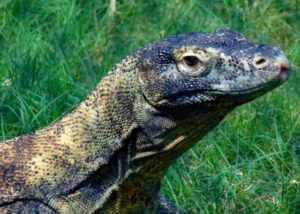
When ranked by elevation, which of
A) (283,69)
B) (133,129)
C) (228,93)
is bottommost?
(133,129)

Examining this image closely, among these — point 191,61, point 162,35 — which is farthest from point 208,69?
point 162,35

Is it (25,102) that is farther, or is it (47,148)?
(25,102)

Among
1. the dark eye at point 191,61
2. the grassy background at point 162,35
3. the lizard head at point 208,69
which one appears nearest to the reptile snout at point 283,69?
the lizard head at point 208,69

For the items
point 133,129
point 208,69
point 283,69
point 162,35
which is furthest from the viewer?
point 162,35

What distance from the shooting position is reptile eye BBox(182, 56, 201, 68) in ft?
10.9

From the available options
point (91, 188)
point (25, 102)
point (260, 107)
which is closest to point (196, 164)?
point (260, 107)

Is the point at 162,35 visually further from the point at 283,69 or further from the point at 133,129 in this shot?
the point at 283,69

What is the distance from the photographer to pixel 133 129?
3.44 m

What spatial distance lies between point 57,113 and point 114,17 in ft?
4.40

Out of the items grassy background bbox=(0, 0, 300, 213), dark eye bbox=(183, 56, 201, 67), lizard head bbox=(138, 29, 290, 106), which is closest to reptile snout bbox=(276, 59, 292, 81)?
lizard head bbox=(138, 29, 290, 106)

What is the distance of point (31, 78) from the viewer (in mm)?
5031

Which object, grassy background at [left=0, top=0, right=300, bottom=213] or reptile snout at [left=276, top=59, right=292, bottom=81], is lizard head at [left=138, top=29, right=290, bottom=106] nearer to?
reptile snout at [left=276, top=59, right=292, bottom=81]

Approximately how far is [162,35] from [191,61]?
2.41 meters

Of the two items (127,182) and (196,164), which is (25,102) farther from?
(127,182)
